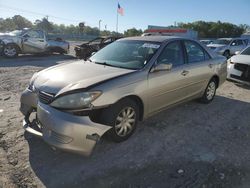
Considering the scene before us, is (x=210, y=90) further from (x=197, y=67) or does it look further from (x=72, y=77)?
(x=72, y=77)

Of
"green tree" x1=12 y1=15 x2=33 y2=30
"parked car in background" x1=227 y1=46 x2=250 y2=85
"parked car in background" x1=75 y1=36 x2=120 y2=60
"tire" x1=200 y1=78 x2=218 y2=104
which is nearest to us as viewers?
"tire" x1=200 y1=78 x2=218 y2=104

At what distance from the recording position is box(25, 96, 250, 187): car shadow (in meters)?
3.00

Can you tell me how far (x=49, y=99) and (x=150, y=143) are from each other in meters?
1.64

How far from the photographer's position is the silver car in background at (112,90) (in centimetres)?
310

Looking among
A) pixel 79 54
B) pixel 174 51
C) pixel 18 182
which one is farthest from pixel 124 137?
pixel 79 54

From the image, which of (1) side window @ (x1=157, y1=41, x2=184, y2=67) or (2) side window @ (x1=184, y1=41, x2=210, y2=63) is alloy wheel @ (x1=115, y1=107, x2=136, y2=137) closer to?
(1) side window @ (x1=157, y1=41, x2=184, y2=67)

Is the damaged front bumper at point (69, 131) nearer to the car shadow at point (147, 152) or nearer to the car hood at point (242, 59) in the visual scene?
the car shadow at point (147, 152)

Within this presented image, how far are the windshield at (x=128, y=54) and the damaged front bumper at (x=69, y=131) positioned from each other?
1355mm

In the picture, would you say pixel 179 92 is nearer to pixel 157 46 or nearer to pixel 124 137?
pixel 157 46

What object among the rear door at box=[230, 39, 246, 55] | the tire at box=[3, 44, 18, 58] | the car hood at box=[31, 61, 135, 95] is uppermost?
the rear door at box=[230, 39, 246, 55]

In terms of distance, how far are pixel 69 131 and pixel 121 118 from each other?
87cm

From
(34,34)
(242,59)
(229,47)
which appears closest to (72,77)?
(242,59)

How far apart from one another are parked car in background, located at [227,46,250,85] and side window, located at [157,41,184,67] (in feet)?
12.3

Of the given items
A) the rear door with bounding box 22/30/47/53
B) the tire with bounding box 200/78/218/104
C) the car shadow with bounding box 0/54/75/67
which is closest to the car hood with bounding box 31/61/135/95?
the tire with bounding box 200/78/218/104
